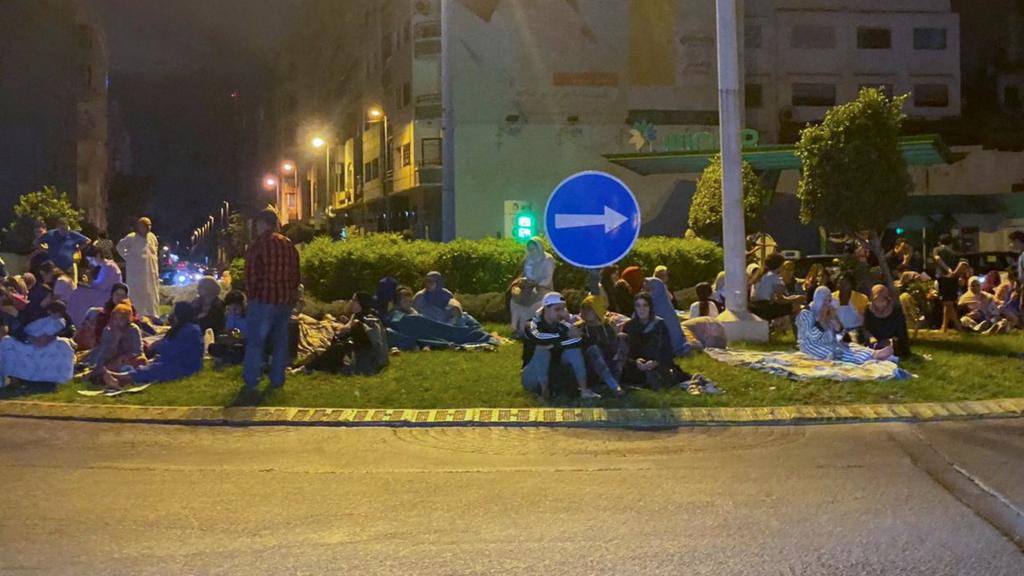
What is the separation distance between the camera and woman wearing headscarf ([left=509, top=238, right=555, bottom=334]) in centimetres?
1497

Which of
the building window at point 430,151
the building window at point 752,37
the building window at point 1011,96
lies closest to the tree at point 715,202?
the building window at point 430,151

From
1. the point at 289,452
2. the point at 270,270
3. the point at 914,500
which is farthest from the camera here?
the point at 270,270

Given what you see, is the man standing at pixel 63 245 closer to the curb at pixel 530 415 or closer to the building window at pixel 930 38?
the curb at pixel 530 415

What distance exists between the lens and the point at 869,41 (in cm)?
5612

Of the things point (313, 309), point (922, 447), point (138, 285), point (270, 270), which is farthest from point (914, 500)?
point (138, 285)

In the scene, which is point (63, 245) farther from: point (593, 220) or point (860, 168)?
point (860, 168)

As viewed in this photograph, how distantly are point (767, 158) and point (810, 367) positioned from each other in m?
20.3

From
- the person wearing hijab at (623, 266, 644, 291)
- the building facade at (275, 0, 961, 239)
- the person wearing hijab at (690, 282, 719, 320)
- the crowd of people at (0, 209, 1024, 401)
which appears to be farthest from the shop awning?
the person wearing hijab at (690, 282, 719, 320)

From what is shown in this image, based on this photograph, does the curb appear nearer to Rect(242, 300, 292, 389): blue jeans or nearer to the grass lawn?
the grass lawn

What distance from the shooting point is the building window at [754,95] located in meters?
54.7

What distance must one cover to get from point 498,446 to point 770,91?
4962cm

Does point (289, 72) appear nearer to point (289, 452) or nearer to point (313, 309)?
point (313, 309)

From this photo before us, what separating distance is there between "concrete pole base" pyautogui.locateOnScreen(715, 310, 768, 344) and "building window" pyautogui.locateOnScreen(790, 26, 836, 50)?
147 feet

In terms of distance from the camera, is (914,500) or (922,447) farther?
(922,447)
